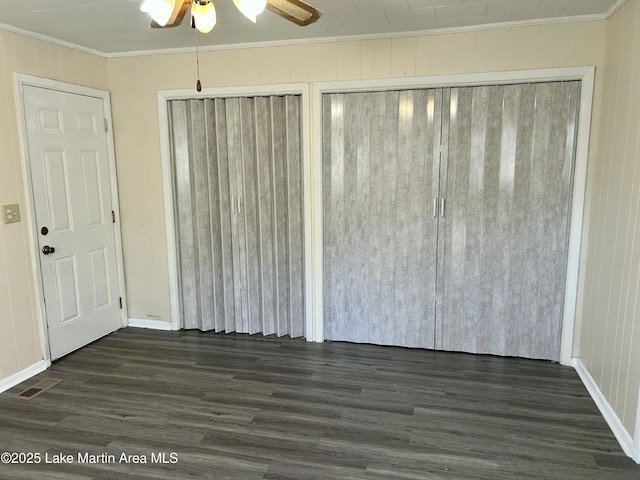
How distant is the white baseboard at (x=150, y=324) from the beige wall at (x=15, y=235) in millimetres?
945

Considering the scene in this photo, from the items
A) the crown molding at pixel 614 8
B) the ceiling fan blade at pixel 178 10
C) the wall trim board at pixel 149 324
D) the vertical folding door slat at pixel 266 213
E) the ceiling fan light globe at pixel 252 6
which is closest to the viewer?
the ceiling fan light globe at pixel 252 6

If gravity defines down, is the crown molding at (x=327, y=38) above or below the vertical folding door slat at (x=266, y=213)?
above

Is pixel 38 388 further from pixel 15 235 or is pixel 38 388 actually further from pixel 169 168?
pixel 169 168

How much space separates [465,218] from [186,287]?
2482 millimetres

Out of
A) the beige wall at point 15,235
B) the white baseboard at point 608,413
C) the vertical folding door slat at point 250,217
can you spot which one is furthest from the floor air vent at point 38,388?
the white baseboard at point 608,413

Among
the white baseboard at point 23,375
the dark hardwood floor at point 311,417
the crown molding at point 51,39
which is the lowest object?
the dark hardwood floor at point 311,417

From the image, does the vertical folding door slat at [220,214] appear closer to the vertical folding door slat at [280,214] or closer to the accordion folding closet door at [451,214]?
the vertical folding door slat at [280,214]

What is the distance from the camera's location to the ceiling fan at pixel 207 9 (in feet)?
5.83

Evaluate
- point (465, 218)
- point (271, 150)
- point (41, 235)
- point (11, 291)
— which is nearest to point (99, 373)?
point (11, 291)

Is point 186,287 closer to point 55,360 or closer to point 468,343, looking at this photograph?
point 55,360

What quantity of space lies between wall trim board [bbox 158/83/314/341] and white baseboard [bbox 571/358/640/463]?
2.03m

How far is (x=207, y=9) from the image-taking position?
1.90 metres

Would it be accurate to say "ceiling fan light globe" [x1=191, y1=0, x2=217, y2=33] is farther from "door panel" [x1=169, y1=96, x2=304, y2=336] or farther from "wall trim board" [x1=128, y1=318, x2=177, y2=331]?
Result: "wall trim board" [x1=128, y1=318, x2=177, y2=331]

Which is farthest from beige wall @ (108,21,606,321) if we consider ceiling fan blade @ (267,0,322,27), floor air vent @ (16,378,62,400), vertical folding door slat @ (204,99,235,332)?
ceiling fan blade @ (267,0,322,27)
